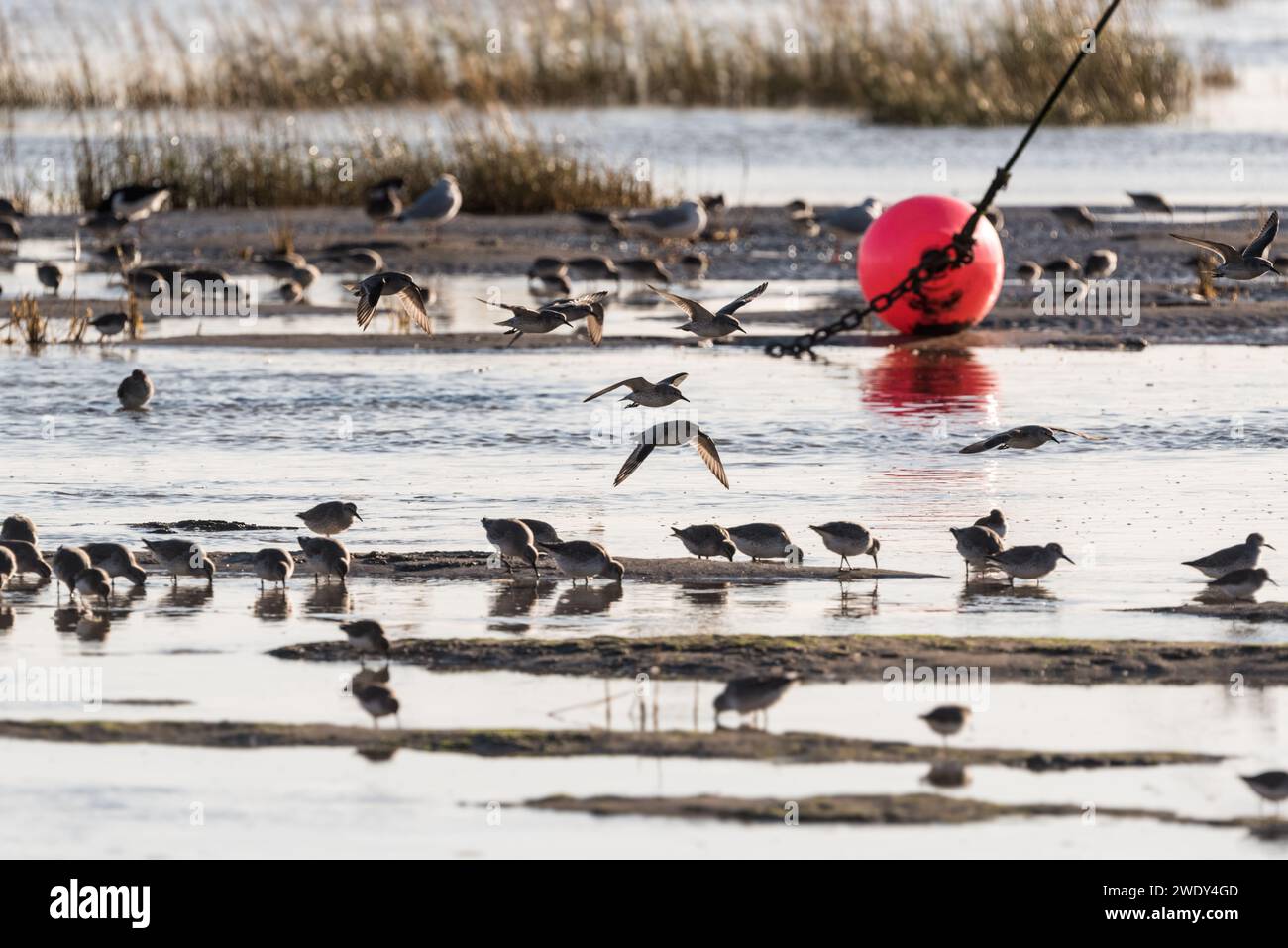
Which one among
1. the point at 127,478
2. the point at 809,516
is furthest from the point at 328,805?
the point at 127,478

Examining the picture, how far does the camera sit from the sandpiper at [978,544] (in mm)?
10430

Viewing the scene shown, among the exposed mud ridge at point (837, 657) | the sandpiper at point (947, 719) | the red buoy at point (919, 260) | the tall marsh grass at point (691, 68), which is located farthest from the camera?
the tall marsh grass at point (691, 68)

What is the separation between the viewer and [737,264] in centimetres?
2562

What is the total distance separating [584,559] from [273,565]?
52.8 inches

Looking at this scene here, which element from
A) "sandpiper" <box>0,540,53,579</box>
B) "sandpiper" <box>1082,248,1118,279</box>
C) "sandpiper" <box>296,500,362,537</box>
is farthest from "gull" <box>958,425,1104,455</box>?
"sandpiper" <box>1082,248,1118,279</box>

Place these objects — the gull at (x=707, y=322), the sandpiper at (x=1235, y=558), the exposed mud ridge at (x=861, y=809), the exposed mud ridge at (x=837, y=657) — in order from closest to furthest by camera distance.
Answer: the exposed mud ridge at (x=861, y=809), the exposed mud ridge at (x=837, y=657), the sandpiper at (x=1235, y=558), the gull at (x=707, y=322)

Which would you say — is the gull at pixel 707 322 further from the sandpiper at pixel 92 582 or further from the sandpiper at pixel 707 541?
the sandpiper at pixel 92 582

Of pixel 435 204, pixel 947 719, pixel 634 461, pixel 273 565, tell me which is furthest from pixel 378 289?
pixel 435 204

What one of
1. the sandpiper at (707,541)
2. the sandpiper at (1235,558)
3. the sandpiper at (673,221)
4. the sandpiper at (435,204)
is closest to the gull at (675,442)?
the sandpiper at (707,541)

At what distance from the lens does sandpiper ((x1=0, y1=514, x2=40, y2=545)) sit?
36.1ft

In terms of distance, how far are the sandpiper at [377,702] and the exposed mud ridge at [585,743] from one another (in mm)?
72

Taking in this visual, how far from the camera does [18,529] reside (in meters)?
11.0
